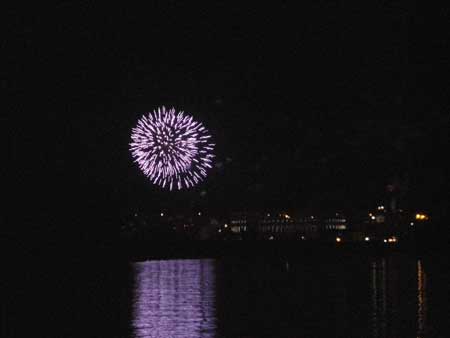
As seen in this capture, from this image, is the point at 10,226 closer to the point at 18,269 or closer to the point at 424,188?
the point at 18,269

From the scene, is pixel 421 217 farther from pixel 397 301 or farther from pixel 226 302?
pixel 226 302

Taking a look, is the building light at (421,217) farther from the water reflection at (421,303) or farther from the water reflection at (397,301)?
the water reflection at (421,303)

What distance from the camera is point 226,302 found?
17.9 meters

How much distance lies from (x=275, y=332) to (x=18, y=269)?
620 inches

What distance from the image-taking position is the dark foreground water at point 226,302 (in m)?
13.7

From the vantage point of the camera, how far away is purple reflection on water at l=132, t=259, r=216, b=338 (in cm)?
1373

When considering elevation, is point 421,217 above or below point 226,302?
above

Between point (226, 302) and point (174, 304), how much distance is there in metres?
1.00

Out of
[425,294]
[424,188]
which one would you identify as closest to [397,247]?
[424,188]

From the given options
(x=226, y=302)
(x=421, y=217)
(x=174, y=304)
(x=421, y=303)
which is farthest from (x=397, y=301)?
(x=421, y=217)

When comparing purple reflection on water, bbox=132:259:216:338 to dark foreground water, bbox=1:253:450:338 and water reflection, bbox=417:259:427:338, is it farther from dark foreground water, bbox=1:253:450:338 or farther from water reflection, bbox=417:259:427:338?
water reflection, bbox=417:259:427:338

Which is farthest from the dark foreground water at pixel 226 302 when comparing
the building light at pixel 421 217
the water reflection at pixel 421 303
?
the building light at pixel 421 217

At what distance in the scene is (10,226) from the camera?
3991cm

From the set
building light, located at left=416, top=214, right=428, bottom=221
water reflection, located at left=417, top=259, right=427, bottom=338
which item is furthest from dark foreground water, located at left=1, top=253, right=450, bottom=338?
building light, located at left=416, top=214, right=428, bottom=221
